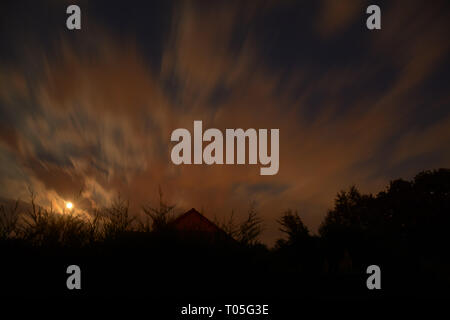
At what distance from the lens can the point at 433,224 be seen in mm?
25094

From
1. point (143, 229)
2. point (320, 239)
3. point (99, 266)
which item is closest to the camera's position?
point (99, 266)

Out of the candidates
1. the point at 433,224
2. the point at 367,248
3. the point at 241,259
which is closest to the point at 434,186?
the point at 433,224

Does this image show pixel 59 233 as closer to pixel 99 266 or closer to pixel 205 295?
pixel 99 266

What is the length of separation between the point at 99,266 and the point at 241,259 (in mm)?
1584

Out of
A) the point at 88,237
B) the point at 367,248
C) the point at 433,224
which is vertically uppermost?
the point at 88,237

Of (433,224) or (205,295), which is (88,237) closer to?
(205,295)

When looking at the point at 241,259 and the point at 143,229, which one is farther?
the point at 143,229

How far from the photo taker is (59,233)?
4211 millimetres
